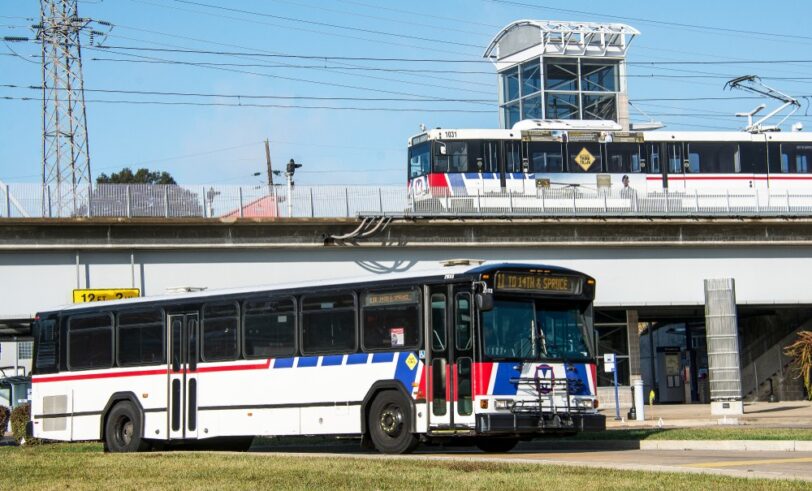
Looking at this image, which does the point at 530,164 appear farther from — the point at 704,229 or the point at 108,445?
the point at 108,445

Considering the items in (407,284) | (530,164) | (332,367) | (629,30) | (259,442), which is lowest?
(259,442)

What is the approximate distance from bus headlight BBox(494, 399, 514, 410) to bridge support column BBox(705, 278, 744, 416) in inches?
→ 710

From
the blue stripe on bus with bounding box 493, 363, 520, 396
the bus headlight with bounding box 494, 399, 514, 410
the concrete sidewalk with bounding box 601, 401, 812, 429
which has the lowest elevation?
the concrete sidewalk with bounding box 601, 401, 812, 429

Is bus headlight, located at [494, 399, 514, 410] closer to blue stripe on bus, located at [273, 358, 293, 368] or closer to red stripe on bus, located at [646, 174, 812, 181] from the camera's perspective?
blue stripe on bus, located at [273, 358, 293, 368]

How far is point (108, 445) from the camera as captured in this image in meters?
24.8

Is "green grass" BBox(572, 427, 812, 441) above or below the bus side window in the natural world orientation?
below

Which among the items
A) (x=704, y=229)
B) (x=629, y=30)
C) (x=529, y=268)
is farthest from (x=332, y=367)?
(x=629, y=30)

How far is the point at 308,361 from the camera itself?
21938 mm

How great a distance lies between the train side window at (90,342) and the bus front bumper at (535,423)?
897 cm

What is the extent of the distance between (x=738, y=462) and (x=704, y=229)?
2770 cm

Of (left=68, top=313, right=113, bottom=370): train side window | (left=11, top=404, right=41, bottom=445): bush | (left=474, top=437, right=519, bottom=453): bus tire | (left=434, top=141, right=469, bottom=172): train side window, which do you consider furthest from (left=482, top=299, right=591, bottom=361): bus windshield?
(left=434, top=141, right=469, bottom=172): train side window

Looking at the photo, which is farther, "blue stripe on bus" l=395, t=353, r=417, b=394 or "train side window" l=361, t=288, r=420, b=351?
"train side window" l=361, t=288, r=420, b=351

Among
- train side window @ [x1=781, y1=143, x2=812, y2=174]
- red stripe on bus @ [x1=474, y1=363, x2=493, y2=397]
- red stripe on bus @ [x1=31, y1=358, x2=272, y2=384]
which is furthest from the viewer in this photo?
train side window @ [x1=781, y1=143, x2=812, y2=174]

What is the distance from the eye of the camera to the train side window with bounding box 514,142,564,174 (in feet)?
155
